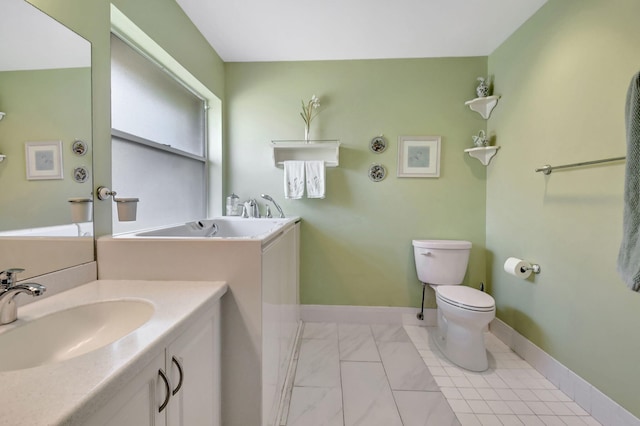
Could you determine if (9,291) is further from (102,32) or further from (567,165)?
(567,165)

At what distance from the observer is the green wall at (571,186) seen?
47.6 inches

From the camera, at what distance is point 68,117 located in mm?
966

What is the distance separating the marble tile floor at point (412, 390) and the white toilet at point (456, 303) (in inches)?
3.8

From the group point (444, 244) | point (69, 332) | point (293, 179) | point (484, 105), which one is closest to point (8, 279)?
point (69, 332)

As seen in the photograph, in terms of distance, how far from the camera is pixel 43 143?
0.88 meters

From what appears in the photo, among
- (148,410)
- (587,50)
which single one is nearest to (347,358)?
(148,410)

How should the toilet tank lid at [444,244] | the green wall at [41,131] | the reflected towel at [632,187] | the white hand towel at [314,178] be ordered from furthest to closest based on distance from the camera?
the white hand towel at [314,178] → the toilet tank lid at [444,244] → the reflected towel at [632,187] → the green wall at [41,131]

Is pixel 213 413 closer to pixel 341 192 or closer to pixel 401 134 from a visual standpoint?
pixel 341 192

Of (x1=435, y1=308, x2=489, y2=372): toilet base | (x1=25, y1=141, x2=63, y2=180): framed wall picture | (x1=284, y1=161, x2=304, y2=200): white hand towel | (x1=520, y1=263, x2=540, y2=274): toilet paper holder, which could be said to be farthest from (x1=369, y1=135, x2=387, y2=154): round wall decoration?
(x1=25, y1=141, x2=63, y2=180): framed wall picture

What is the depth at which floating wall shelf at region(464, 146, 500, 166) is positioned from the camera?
6.65ft

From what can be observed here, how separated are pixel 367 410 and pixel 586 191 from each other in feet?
5.41

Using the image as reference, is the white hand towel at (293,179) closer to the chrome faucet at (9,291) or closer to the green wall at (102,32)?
the green wall at (102,32)

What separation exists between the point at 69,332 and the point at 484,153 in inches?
104

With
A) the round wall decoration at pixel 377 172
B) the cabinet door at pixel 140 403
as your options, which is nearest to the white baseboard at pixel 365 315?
the round wall decoration at pixel 377 172
